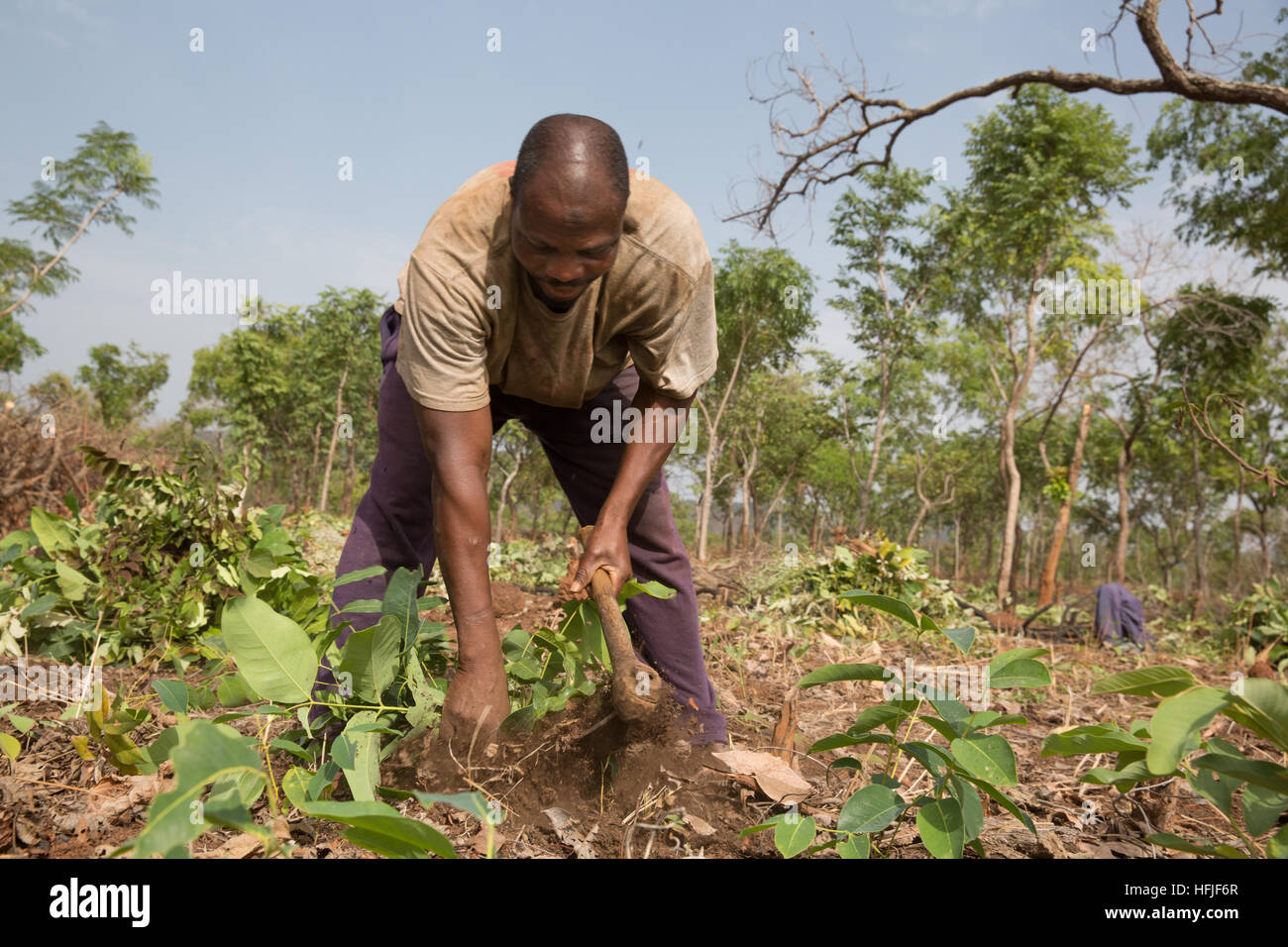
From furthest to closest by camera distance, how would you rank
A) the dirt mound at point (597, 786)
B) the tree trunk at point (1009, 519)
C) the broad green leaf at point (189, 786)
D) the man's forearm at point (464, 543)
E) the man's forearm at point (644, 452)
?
1. the tree trunk at point (1009, 519)
2. the man's forearm at point (644, 452)
3. the man's forearm at point (464, 543)
4. the dirt mound at point (597, 786)
5. the broad green leaf at point (189, 786)

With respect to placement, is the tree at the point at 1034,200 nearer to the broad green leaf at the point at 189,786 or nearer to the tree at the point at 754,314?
the tree at the point at 754,314

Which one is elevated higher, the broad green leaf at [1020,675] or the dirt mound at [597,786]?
the broad green leaf at [1020,675]

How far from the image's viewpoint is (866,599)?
123cm

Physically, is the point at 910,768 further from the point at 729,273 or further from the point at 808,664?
the point at 729,273

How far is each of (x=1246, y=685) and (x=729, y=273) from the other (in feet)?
67.1

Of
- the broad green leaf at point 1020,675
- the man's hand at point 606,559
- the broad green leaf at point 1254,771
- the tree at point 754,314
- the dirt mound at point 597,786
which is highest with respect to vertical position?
the tree at point 754,314

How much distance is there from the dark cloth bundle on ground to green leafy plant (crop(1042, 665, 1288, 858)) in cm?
728

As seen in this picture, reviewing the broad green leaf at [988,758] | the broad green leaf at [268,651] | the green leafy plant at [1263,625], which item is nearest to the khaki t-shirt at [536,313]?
the broad green leaf at [268,651]

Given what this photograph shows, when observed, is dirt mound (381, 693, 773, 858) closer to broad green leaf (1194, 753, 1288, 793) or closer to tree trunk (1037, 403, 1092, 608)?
broad green leaf (1194, 753, 1288, 793)

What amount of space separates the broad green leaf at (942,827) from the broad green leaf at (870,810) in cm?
4

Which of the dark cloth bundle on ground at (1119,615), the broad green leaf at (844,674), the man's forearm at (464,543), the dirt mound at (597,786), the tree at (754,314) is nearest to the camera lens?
the broad green leaf at (844,674)

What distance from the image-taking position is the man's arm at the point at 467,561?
1557mm

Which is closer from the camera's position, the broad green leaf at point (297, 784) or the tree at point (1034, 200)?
the broad green leaf at point (297, 784)
